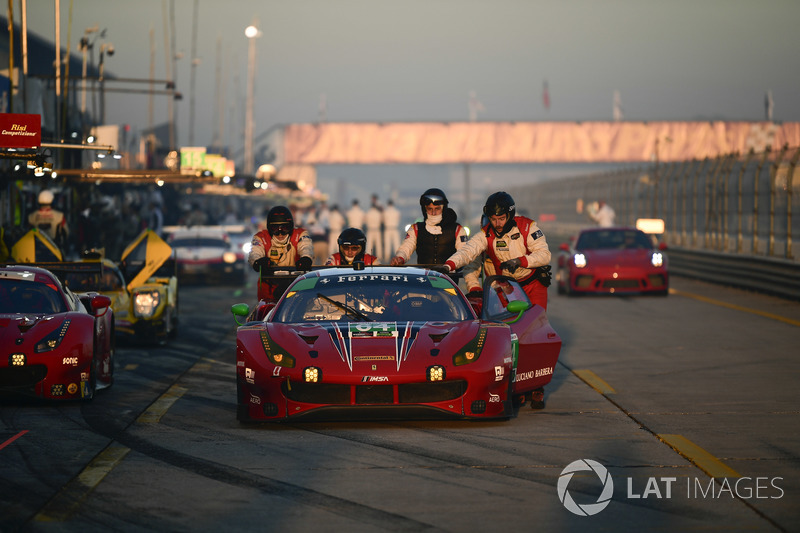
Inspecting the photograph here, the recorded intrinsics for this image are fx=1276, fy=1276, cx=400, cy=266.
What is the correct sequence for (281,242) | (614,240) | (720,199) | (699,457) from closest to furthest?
(699,457) < (281,242) < (614,240) < (720,199)

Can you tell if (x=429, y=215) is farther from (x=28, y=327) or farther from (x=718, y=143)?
(x=718, y=143)

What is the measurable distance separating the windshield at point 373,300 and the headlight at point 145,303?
5.88 m

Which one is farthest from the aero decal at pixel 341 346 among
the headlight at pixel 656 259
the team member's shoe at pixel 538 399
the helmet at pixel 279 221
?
the headlight at pixel 656 259

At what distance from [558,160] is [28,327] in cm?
6971

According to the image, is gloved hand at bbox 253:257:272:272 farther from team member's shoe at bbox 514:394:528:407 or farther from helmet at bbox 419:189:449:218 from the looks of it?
team member's shoe at bbox 514:394:528:407

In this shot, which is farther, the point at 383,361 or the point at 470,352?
the point at 470,352

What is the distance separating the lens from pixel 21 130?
1520 centimetres

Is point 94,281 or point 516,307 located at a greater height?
point 516,307

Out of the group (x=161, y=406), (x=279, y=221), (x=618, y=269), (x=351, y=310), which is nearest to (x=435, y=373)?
(x=351, y=310)

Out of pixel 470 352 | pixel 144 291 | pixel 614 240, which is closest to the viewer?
pixel 470 352

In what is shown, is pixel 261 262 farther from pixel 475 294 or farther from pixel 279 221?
pixel 475 294

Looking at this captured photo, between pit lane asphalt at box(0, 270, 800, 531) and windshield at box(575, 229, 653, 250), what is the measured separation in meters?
11.8

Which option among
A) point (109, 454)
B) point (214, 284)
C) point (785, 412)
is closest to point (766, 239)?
point (214, 284)

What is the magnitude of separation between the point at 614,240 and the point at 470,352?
657 inches
